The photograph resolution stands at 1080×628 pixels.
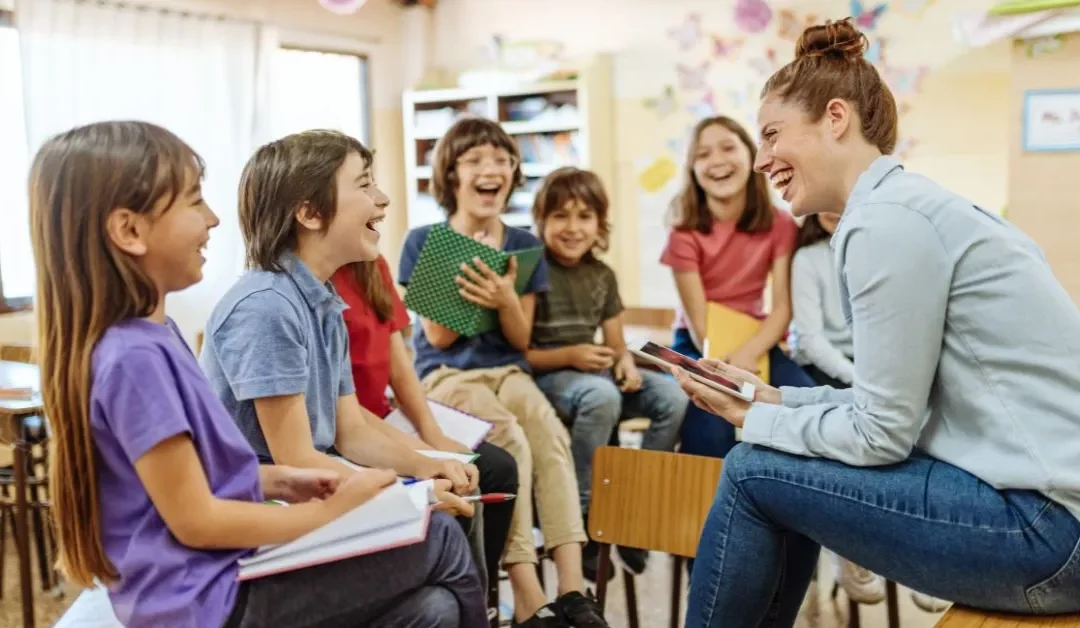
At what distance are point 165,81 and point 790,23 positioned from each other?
2.66 metres

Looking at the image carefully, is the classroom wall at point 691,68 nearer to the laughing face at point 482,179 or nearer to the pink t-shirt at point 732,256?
the pink t-shirt at point 732,256

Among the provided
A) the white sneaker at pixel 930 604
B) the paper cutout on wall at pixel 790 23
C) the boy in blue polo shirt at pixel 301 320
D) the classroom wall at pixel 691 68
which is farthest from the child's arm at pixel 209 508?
the paper cutout on wall at pixel 790 23

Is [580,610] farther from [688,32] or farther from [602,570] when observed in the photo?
[688,32]

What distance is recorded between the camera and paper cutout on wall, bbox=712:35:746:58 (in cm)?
409

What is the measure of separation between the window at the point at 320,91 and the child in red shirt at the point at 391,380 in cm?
277

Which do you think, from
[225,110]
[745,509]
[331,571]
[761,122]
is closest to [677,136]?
[225,110]

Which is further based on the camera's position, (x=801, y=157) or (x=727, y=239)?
(x=727, y=239)

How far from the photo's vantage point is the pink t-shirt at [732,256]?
2568mm

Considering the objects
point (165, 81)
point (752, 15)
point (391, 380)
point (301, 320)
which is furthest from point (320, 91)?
point (301, 320)

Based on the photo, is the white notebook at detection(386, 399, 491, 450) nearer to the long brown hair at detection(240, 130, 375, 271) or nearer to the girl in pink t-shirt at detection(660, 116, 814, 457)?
the long brown hair at detection(240, 130, 375, 271)

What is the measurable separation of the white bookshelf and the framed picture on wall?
1951 mm

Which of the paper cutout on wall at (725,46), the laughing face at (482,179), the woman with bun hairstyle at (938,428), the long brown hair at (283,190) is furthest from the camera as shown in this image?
the paper cutout on wall at (725,46)

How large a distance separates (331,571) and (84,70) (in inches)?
123

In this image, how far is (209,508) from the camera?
105 cm
